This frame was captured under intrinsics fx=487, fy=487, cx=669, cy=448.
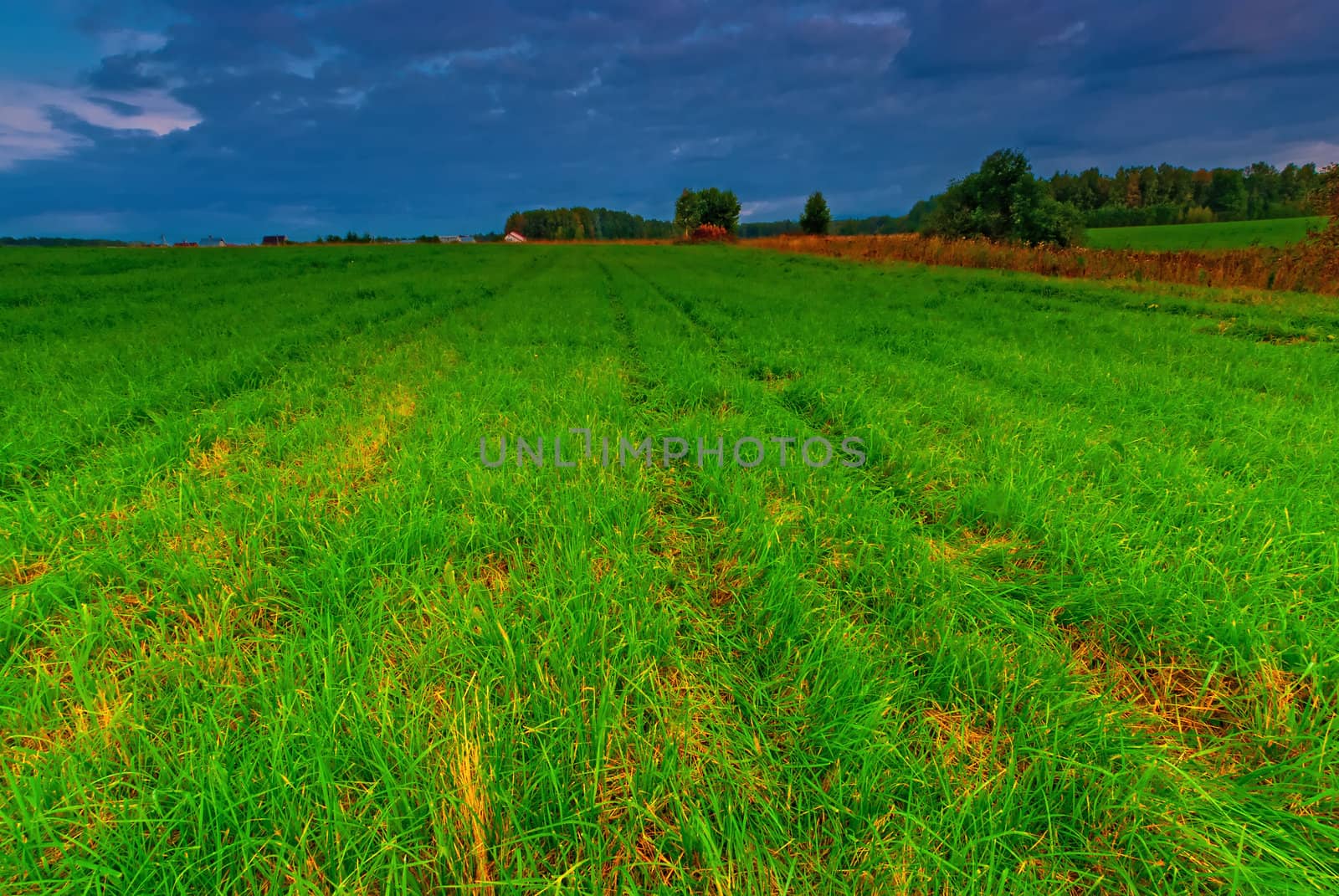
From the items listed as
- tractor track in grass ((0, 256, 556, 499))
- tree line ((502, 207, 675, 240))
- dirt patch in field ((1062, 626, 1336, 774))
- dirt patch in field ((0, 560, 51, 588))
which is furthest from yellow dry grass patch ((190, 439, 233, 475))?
tree line ((502, 207, 675, 240))

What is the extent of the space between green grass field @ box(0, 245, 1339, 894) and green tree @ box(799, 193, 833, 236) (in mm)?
64390

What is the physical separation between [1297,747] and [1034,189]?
43.8m

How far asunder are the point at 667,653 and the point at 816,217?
6889 centimetres

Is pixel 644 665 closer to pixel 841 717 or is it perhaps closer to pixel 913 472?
pixel 841 717

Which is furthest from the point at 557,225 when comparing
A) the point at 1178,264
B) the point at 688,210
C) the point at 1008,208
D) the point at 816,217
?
the point at 1178,264

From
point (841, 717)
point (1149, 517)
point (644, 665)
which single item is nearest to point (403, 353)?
point (644, 665)

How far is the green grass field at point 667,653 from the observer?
1189mm

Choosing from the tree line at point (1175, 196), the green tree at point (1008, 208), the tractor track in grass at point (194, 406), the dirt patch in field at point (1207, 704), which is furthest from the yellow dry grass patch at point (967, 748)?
the tree line at point (1175, 196)

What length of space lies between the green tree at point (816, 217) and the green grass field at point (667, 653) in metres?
64.4

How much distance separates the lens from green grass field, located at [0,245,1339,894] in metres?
1.19

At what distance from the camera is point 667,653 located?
179cm

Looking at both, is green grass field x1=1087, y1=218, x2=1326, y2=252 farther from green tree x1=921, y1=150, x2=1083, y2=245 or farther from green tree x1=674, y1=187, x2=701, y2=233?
green tree x1=674, y1=187, x2=701, y2=233

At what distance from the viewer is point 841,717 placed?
152cm

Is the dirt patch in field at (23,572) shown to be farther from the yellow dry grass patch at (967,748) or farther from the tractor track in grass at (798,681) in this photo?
the yellow dry grass patch at (967,748)
